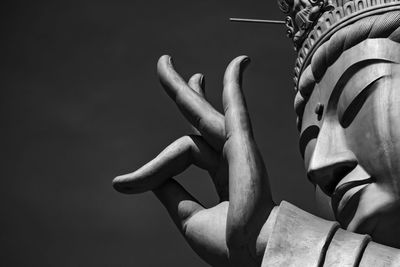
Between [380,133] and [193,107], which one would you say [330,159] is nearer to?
[380,133]

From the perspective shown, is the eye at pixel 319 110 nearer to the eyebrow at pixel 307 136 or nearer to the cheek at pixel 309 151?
the eyebrow at pixel 307 136

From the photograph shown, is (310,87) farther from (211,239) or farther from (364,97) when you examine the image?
(211,239)

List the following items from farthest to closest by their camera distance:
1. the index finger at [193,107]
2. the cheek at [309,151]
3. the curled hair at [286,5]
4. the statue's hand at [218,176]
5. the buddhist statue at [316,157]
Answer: the curled hair at [286,5] < the cheek at [309,151] < the index finger at [193,107] < the statue's hand at [218,176] < the buddhist statue at [316,157]

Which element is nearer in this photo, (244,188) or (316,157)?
(244,188)

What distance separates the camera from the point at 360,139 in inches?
394

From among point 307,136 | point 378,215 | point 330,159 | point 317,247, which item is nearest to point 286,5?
point 307,136

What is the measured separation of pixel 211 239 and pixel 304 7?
2.70 metres

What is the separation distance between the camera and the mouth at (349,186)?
9.88m

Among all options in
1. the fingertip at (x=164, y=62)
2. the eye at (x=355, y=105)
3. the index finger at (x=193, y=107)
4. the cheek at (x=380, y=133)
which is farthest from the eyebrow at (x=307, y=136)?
the fingertip at (x=164, y=62)

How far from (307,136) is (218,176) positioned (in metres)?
0.96

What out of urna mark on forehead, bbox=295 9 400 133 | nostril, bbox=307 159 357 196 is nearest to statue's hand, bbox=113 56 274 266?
nostril, bbox=307 159 357 196

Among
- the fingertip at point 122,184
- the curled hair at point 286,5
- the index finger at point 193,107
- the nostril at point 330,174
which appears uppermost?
the curled hair at point 286,5

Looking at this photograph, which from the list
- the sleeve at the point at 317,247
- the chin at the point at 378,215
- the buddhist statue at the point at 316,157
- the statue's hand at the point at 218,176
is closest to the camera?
the sleeve at the point at 317,247

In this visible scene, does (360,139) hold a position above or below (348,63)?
below
